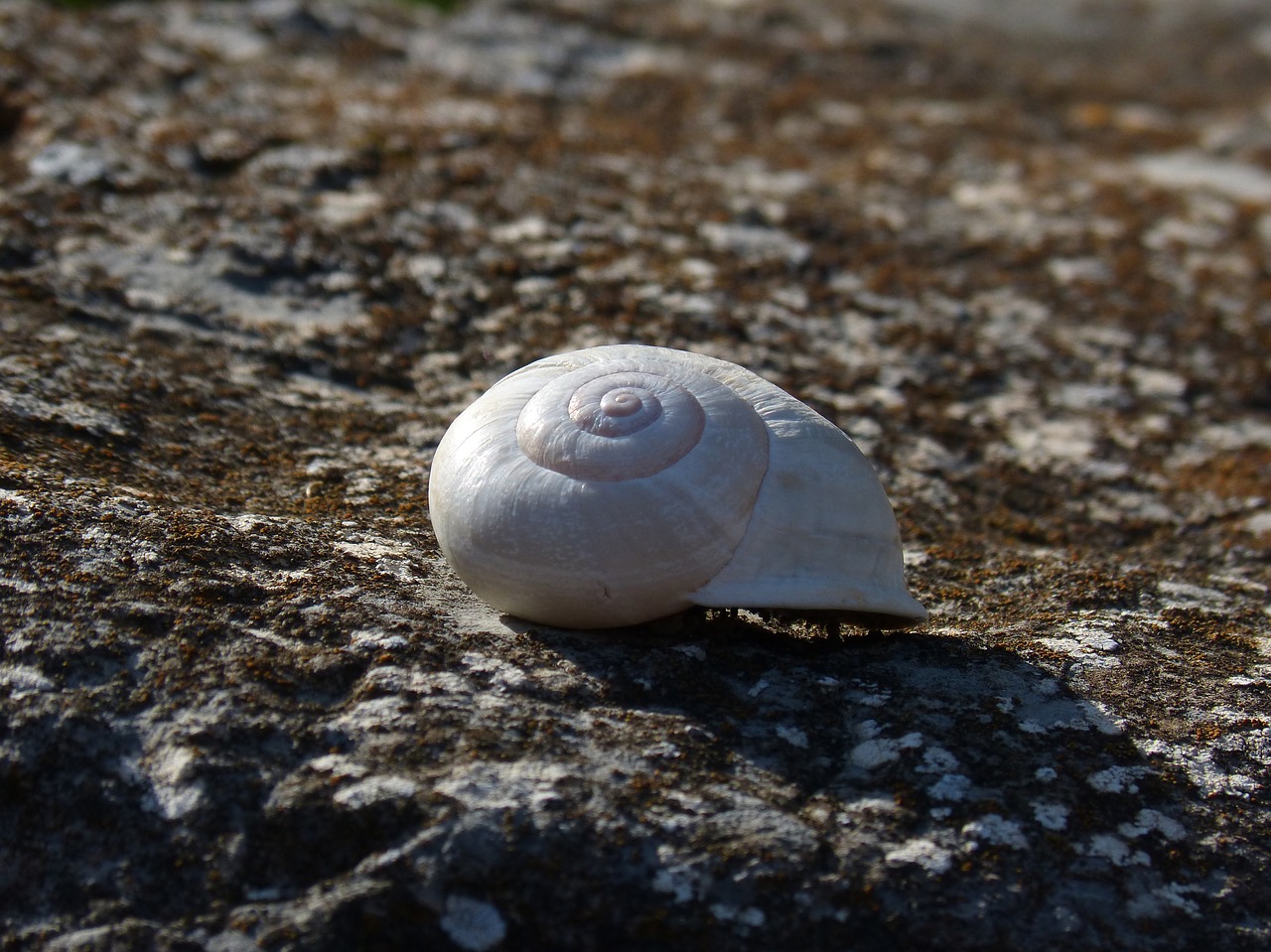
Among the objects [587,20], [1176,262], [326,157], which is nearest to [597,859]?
[326,157]

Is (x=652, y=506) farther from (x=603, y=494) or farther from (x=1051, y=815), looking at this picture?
(x=1051, y=815)

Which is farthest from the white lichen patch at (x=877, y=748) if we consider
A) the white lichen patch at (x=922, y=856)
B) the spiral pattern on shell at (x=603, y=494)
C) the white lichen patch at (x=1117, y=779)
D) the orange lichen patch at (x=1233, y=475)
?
the orange lichen patch at (x=1233, y=475)

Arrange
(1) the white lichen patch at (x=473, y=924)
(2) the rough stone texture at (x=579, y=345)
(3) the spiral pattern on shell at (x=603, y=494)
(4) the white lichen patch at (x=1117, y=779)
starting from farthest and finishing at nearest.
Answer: (3) the spiral pattern on shell at (x=603, y=494), (4) the white lichen patch at (x=1117, y=779), (2) the rough stone texture at (x=579, y=345), (1) the white lichen patch at (x=473, y=924)

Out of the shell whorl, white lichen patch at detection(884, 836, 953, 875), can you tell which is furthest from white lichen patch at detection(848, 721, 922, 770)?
the shell whorl

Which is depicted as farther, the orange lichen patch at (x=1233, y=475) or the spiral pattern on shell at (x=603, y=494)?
the orange lichen patch at (x=1233, y=475)

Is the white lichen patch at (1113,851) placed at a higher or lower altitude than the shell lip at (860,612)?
lower

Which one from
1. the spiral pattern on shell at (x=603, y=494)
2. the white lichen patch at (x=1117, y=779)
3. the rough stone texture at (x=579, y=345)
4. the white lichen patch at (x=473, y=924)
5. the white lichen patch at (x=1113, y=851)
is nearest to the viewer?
the white lichen patch at (x=473, y=924)

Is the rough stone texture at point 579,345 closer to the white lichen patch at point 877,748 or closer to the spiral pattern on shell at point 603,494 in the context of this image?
the white lichen patch at point 877,748

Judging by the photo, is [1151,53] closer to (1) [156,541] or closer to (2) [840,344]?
(2) [840,344]

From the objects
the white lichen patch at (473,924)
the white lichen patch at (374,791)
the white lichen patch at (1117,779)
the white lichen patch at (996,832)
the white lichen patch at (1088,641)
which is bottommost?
the white lichen patch at (473,924)

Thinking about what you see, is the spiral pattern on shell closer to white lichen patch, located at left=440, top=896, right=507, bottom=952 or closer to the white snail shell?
the white snail shell
